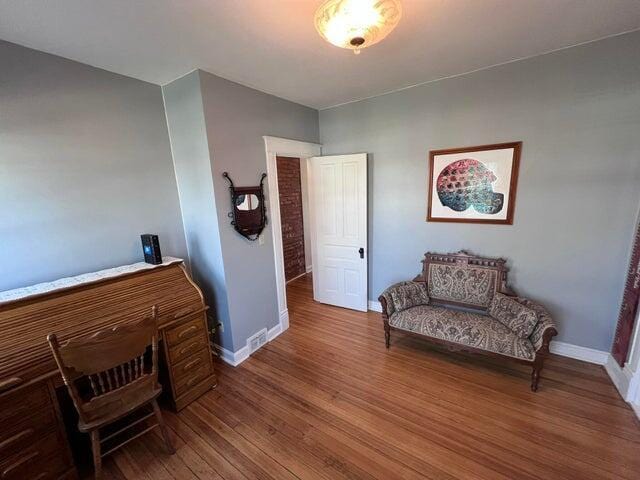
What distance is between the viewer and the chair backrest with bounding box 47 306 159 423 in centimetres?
136

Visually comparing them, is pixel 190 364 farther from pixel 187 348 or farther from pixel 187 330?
pixel 187 330

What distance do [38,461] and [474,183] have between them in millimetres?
3792

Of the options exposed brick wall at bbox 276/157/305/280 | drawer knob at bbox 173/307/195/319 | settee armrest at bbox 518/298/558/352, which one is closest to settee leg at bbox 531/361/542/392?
settee armrest at bbox 518/298/558/352

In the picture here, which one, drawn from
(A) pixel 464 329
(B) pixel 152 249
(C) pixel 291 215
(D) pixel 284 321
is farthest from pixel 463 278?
(C) pixel 291 215

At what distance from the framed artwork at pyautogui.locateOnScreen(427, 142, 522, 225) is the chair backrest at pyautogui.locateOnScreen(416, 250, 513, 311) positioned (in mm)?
409

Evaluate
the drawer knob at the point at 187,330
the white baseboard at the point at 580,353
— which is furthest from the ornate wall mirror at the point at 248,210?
the white baseboard at the point at 580,353

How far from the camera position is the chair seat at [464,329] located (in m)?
2.14

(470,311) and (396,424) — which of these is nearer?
(396,424)

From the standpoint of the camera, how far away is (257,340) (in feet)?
9.30

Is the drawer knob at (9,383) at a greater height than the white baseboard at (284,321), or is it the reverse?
the drawer knob at (9,383)

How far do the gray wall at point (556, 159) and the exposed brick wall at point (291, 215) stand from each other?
7.03 feet

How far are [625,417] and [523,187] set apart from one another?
185 centimetres

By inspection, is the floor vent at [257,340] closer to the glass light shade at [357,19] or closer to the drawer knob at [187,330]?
the drawer knob at [187,330]

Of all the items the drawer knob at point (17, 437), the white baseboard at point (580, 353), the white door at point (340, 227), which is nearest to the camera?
the drawer knob at point (17, 437)
